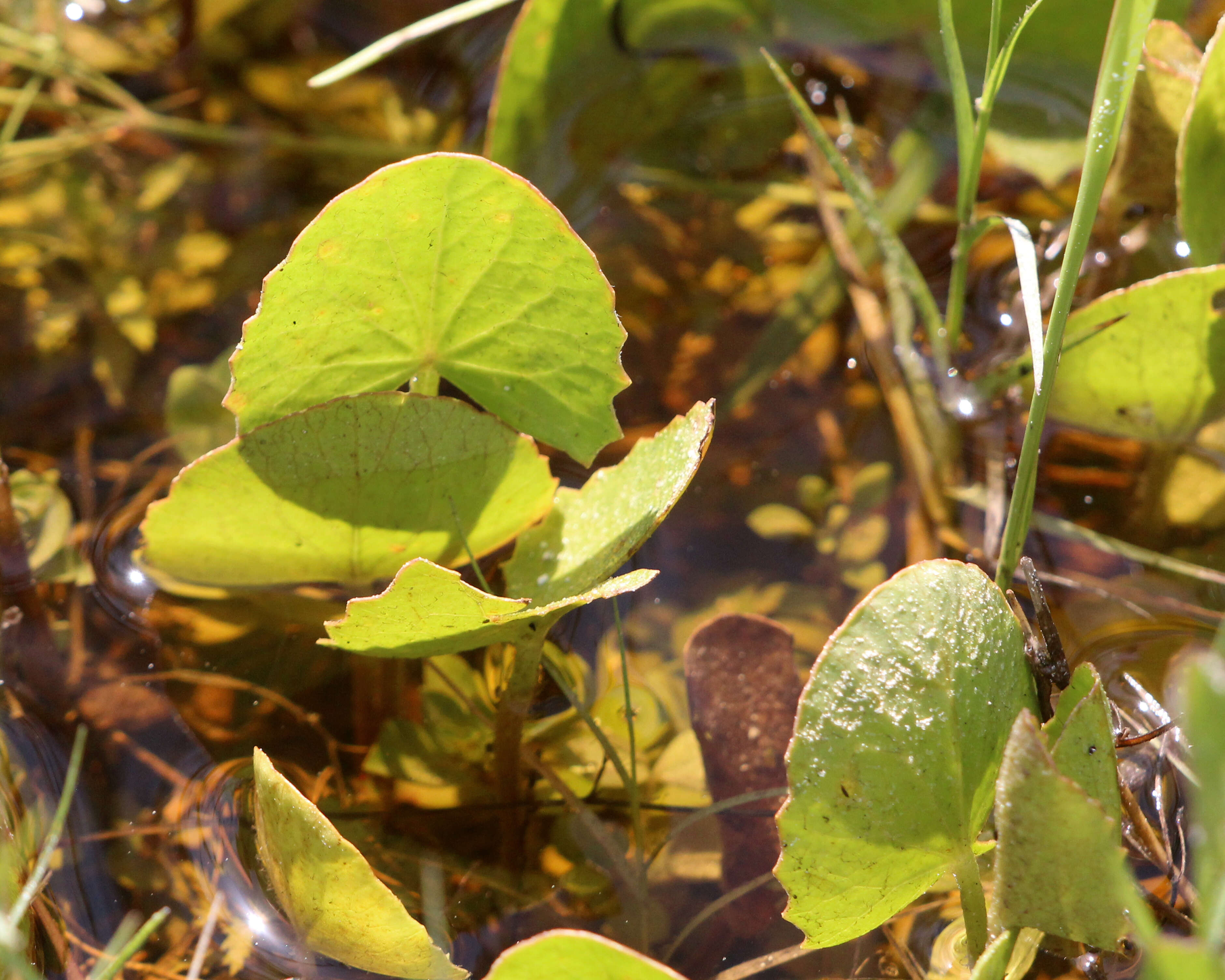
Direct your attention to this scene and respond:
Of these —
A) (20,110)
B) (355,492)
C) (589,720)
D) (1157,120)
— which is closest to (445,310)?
(355,492)

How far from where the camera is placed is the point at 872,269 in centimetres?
158

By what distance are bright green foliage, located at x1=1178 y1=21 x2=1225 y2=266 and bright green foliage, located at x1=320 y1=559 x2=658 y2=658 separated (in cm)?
81

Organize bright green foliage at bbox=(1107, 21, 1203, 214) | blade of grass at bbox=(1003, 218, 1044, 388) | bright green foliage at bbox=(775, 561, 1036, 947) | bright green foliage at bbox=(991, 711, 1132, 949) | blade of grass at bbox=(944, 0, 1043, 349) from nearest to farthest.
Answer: bright green foliage at bbox=(991, 711, 1132, 949)
bright green foliage at bbox=(775, 561, 1036, 947)
blade of grass at bbox=(1003, 218, 1044, 388)
blade of grass at bbox=(944, 0, 1043, 349)
bright green foliage at bbox=(1107, 21, 1203, 214)

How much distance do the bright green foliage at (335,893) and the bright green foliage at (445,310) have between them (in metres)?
0.37

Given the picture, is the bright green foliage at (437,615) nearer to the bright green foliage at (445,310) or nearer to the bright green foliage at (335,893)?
the bright green foliage at (335,893)

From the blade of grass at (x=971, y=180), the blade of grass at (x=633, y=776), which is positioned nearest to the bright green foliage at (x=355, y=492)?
the blade of grass at (x=633, y=776)

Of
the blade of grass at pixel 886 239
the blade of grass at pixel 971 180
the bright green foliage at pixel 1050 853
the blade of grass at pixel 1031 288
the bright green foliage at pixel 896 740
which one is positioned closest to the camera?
the bright green foliage at pixel 1050 853

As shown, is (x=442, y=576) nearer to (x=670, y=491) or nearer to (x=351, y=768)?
(x=670, y=491)

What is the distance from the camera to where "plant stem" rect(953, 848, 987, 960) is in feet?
2.78

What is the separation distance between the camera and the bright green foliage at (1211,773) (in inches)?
16.8

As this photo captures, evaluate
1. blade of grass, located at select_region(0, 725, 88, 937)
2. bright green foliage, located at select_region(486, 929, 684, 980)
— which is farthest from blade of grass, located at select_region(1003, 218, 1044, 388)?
blade of grass, located at select_region(0, 725, 88, 937)

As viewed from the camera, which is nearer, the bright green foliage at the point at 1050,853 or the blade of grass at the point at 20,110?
the bright green foliage at the point at 1050,853

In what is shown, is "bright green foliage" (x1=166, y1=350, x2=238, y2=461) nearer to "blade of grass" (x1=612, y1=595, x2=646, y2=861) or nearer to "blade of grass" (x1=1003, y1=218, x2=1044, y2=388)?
"blade of grass" (x1=612, y1=595, x2=646, y2=861)

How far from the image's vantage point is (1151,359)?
1.14 meters
